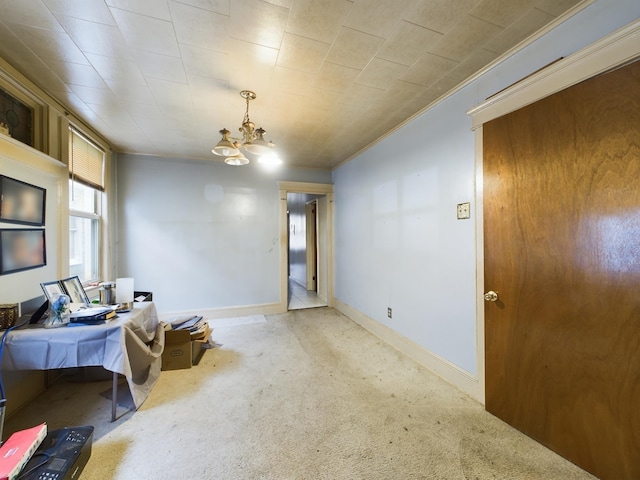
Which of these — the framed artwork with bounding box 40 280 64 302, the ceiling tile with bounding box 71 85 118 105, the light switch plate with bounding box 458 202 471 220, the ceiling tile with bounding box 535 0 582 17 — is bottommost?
the framed artwork with bounding box 40 280 64 302

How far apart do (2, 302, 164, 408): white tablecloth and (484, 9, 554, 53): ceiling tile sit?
3099 millimetres

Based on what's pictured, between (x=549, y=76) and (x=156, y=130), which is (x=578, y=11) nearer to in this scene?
(x=549, y=76)

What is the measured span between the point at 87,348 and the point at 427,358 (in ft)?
8.95

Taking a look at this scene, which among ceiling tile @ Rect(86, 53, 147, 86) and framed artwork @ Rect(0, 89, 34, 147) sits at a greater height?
ceiling tile @ Rect(86, 53, 147, 86)

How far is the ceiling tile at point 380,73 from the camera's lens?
1803 mm

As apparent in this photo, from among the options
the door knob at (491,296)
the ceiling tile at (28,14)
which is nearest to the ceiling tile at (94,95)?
the ceiling tile at (28,14)

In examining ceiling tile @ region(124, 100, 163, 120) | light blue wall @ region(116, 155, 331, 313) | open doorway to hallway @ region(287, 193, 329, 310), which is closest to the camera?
ceiling tile @ region(124, 100, 163, 120)

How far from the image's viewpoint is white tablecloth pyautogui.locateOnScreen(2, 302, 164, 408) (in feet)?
5.13

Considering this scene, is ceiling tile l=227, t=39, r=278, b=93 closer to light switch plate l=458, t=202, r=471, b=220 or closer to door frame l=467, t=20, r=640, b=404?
door frame l=467, t=20, r=640, b=404

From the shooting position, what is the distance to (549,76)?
1.48 metres

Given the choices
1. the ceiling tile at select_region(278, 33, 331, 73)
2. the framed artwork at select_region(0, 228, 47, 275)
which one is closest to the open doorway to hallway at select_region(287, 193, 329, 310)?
the ceiling tile at select_region(278, 33, 331, 73)

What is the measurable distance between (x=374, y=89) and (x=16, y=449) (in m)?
3.13

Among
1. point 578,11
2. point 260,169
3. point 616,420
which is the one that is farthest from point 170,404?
point 578,11

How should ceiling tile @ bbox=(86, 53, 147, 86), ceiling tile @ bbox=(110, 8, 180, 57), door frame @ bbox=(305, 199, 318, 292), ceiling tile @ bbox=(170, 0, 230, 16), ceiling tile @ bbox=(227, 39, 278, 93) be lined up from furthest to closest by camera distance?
door frame @ bbox=(305, 199, 318, 292), ceiling tile @ bbox=(86, 53, 147, 86), ceiling tile @ bbox=(227, 39, 278, 93), ceiling tile @ bbox=(110, 8, 180, 57), ceiling tile @ bbox=(170, 0, 230, 16)
